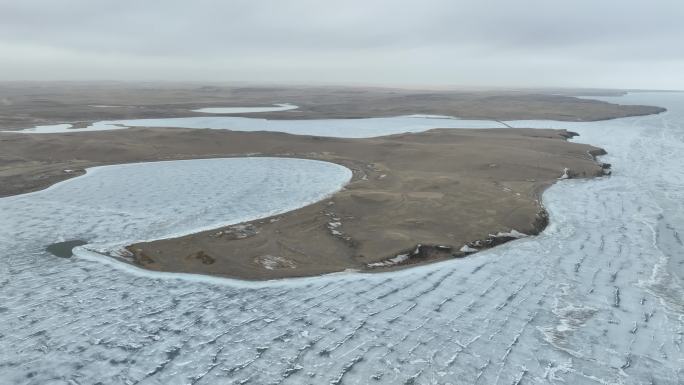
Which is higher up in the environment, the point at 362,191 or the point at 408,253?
the point at 362,191

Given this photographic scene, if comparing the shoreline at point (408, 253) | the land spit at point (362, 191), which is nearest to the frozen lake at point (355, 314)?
the shoreline at point (408, 253)

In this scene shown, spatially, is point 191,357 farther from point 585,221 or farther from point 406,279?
point 585,221

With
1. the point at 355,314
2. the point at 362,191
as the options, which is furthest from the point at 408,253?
the point at 362,191

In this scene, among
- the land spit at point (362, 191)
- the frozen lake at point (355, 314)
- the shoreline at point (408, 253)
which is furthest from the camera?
the land spit at point (362, 191)

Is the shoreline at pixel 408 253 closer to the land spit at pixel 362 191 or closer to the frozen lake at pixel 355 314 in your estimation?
the land spit at pixel 362 191

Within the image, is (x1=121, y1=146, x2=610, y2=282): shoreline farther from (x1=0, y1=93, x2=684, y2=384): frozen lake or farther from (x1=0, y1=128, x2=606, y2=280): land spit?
(x1=0, y1=93, x2=684, y2=384): frozen lake

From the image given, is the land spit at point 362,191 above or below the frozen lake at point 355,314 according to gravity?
above

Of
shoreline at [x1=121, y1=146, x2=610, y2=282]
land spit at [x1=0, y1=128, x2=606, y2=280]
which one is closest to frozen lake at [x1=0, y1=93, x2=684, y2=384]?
shoreline at [x1=121, y1=146, x2=610, y2=282]

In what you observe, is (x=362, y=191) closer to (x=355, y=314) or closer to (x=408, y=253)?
(x=408, y=253)

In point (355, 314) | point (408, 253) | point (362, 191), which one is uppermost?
point (362, 191)
